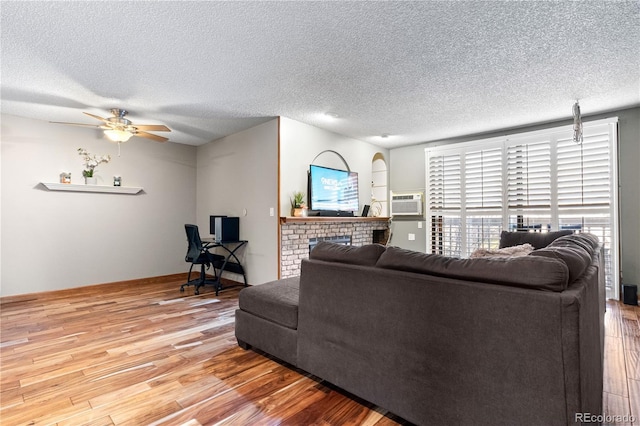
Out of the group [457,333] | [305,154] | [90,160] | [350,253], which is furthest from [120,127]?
[457,333]

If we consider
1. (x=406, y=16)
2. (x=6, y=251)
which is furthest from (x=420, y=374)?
(x=6, y=251)

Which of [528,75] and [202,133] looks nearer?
[528,75]

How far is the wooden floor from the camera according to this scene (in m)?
1.73

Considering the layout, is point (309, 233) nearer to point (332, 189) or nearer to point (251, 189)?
point (332, 189)

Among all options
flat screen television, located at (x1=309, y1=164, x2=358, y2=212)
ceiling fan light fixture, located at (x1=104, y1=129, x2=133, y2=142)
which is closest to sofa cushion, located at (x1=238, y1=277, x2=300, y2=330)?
flat screen television, located at (x1=309, y1=164, x2=358, y2=212)

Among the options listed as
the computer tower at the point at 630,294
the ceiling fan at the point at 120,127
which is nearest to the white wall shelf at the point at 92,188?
the ceiling fan at the point at 120,127

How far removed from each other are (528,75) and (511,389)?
2958 mm

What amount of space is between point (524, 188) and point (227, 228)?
4.59 m

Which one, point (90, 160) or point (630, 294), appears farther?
point (90, 160)

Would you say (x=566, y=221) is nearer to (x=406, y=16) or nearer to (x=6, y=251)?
(x=406, y=16)

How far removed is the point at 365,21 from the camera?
2178 millimetres

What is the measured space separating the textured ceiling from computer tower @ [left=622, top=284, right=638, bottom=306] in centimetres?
228

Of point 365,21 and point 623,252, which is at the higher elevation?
point 365,21

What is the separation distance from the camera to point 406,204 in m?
5.91
